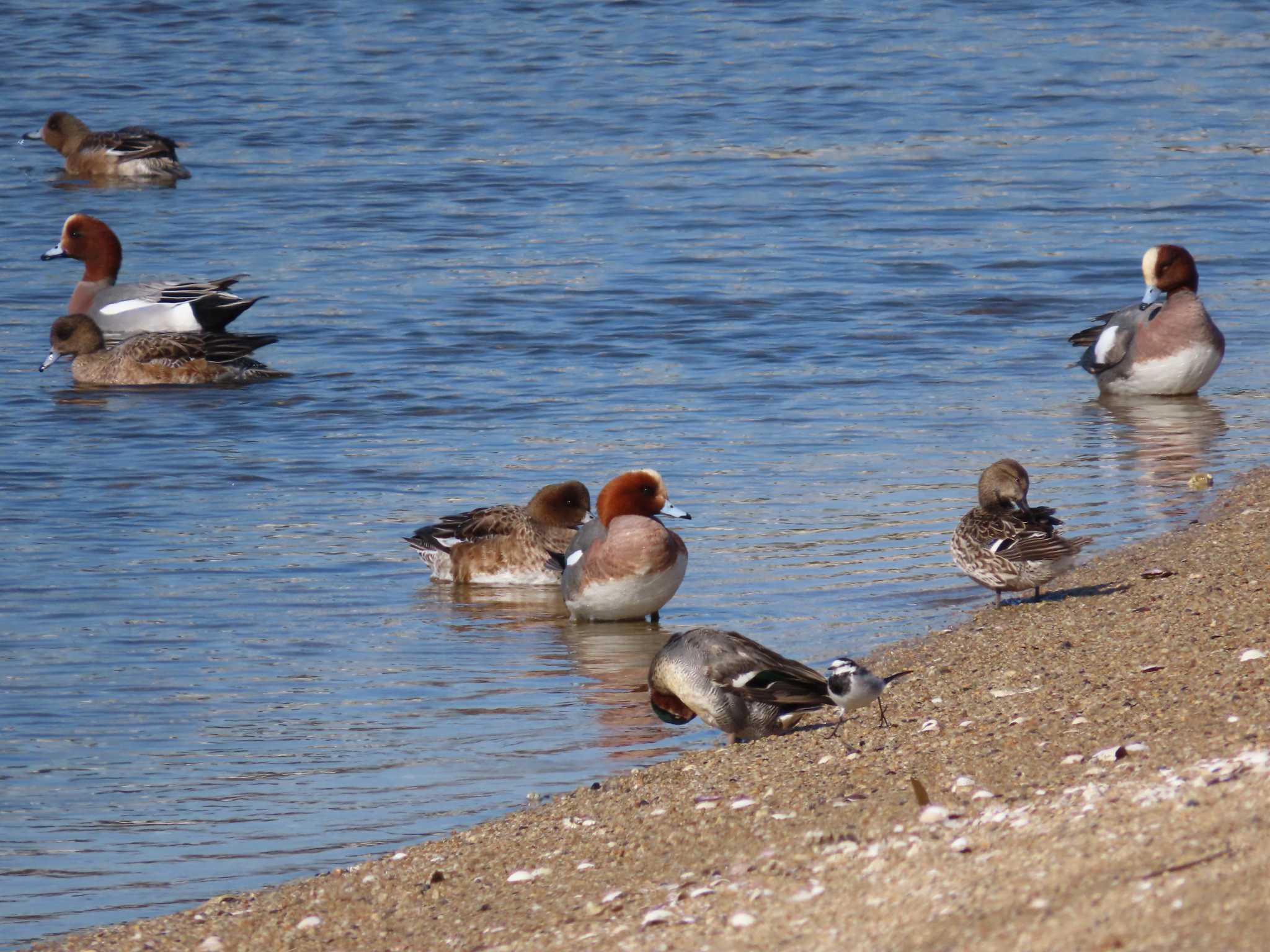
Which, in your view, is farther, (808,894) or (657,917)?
(657,917)

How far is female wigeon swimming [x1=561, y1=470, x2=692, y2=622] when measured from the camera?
31.8ft

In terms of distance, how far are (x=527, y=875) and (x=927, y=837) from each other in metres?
1.34

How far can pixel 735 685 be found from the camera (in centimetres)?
720

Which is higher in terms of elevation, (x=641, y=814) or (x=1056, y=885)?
(x=1056, y=885)

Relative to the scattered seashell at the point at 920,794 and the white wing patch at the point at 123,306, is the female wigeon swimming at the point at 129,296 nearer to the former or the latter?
the white wing patch at the point at 123,306

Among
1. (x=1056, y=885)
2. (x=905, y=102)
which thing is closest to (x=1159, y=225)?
(x=905, y=102)

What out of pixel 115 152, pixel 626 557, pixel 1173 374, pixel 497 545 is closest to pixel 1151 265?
pixel 1173 374

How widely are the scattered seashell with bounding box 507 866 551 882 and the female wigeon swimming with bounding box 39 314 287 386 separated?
10.8 m

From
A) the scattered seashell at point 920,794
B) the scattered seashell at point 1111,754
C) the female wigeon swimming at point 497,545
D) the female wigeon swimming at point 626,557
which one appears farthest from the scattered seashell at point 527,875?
the female wigeon swimming at point 497,545

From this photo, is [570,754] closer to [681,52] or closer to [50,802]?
[50,802]

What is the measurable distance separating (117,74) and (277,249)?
13354mm

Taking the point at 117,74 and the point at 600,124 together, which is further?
the point at 117,74

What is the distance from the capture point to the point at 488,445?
13711 mm

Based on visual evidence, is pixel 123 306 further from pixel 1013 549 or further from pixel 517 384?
pixel 1013 549
